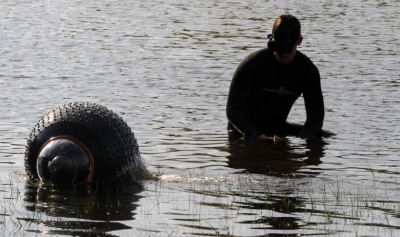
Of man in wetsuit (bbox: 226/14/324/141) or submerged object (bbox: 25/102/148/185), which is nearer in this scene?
submerged object (bbox: 25/102/148/185)

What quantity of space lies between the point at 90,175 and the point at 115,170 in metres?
0.28

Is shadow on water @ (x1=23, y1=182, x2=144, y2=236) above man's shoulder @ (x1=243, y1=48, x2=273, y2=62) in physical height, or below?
below

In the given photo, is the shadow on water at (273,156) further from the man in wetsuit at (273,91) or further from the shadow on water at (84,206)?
the shadow on water at (84,206)

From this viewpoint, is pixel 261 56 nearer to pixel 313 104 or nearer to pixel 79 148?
pixel 313 104

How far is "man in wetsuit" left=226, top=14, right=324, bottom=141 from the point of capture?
13.6 m

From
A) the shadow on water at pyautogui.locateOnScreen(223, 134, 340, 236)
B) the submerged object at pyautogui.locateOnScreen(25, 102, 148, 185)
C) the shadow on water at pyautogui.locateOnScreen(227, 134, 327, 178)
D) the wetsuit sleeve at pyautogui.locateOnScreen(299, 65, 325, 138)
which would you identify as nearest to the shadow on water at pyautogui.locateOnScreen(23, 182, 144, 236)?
the submerged object at pyautogui.locateOnScreen(25, 102, 148, 185)

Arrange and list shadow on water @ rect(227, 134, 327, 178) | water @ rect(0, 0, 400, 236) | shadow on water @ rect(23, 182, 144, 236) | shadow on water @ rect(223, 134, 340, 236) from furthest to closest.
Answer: shadow on water @ rect(227, 134, 327, 178), water @ rect(0, 0, 400, 236), shadow on water @ rect(223, 134, 340, 236), shadow on water @ rect(23, 182, 144, 236)

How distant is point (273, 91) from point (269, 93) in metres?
0.06

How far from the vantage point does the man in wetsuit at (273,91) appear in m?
13.6

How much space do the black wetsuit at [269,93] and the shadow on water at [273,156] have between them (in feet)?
0.62

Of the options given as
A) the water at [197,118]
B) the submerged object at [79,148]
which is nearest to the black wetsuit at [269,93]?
the water at [197,118]

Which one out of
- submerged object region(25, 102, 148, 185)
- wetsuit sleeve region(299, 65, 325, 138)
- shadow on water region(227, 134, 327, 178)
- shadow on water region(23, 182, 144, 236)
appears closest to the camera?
shadow on water region(23, 182, 144, 236)

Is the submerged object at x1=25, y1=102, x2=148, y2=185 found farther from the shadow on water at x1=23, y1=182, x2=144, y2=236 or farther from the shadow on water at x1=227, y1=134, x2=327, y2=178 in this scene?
the shadow on water at x1=227, y1=134, x2=327, y2=178

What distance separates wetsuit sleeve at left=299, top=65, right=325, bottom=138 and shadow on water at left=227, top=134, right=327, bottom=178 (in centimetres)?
18
